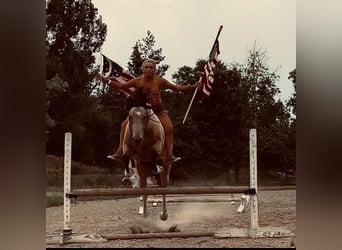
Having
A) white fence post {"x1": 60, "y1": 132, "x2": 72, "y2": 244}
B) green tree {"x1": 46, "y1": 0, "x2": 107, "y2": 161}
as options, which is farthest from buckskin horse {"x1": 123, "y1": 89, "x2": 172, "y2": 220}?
white fence post {"x1": 60, "y1": 132, "x2": 72, "y2": 244}

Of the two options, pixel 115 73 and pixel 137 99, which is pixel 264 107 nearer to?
pixel 137 99

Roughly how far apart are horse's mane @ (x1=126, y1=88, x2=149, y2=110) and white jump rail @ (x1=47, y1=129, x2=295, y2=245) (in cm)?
36

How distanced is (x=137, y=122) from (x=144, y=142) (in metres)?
0.13

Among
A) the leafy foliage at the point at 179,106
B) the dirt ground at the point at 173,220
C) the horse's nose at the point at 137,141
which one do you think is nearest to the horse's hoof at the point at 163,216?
the dirt ground at the point at 173,220

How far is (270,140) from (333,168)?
22.1 inches

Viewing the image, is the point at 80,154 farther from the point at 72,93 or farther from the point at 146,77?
the point at 146,77

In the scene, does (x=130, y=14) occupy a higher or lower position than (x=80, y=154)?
higher

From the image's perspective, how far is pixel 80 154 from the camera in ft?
9.37

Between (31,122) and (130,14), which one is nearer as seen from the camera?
(31,122)

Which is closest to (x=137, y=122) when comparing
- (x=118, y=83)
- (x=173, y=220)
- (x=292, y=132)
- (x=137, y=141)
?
(x=137, y=141)

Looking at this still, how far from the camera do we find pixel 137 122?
2.87 m

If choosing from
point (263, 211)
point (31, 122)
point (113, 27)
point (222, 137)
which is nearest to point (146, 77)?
point (113, 27)

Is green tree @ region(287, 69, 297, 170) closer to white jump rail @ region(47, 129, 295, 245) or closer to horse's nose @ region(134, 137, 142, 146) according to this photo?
white jump rail @ region(47, 129, 295, 245)

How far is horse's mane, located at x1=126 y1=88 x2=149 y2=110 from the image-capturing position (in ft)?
9.50
